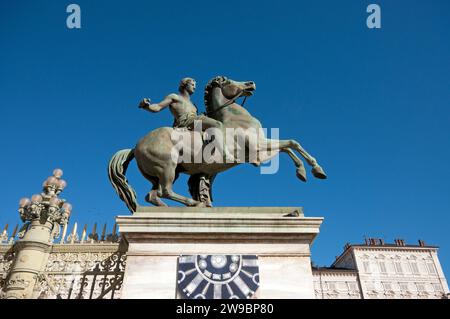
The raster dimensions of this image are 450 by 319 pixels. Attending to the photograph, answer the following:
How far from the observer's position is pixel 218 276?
502 centimetres

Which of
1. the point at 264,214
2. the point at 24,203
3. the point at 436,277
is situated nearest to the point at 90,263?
the point at 264,214

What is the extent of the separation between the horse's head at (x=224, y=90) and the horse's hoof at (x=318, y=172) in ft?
6.85

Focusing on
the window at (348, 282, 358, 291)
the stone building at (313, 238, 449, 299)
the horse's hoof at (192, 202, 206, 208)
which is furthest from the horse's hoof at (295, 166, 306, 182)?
the window at (348, 282, 358, 291)

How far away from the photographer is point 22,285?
720 cm

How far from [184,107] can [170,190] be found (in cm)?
183

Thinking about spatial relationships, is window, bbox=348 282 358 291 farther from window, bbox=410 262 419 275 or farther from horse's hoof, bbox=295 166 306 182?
horse's hoof, bbox=295 166 306 182

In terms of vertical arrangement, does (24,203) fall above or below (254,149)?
above

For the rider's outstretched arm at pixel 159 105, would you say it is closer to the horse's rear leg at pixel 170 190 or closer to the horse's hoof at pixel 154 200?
the horse's rear leg at pixel 170 190

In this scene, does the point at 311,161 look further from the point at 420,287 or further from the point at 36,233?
the point at 420,287

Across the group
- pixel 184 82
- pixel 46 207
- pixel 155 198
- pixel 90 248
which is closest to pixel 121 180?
pixel 155 198
